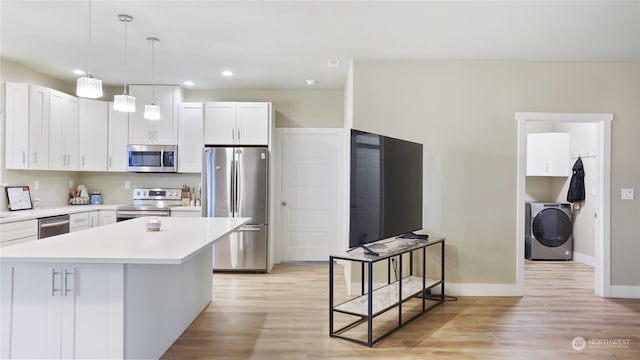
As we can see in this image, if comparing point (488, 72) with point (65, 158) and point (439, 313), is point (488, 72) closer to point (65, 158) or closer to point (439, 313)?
point (439, 313)

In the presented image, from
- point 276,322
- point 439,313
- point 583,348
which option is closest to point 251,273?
point 276,322

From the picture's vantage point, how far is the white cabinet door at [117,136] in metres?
5.39

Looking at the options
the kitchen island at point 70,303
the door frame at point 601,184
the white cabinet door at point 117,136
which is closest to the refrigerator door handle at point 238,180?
the white cabinet door at point 117,136

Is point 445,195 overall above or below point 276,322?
above

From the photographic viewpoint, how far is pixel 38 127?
4.50 metres

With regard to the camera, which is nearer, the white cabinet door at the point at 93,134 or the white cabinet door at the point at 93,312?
the white cabinet door at the point at 93,312

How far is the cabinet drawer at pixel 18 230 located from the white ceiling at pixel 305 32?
5.76ft

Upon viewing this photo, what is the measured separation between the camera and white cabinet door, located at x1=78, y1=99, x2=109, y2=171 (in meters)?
5.28

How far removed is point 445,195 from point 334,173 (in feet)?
6.38

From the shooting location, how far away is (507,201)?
4.27 m

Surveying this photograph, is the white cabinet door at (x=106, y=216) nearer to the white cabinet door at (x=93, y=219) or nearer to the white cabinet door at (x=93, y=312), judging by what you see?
the white cabinet door at (x=93, y=219)

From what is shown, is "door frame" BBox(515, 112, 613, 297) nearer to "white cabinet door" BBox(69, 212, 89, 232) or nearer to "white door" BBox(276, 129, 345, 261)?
"white door" BBox(276, 129, 345, 261)

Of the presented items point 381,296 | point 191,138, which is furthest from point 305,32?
point 191,138

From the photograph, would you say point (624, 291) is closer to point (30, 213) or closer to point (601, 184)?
point (601, 184)
